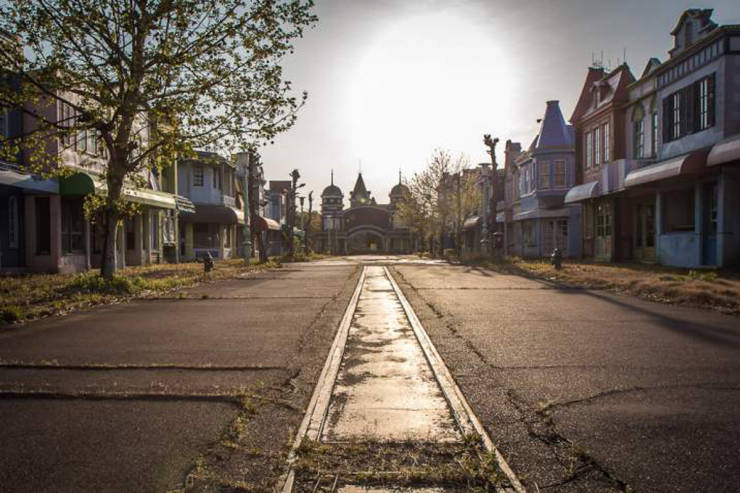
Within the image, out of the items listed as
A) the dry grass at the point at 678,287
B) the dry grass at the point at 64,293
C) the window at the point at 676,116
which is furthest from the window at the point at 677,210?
the dry grass at the point at 64,293

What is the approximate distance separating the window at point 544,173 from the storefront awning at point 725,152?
62.2ft

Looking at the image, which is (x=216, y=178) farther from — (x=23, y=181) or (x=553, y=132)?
(x=553, y=132)

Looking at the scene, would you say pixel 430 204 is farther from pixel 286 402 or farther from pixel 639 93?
pixel 286 402

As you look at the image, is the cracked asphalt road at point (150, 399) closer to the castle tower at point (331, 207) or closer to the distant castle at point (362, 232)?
the distant castle at point (362, 232)

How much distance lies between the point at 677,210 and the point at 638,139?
418 centimetres

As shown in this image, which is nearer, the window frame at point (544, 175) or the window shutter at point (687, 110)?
the window shutter at point (687, 110)

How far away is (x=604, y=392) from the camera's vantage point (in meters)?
4.67

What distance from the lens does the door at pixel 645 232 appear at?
2380 cm

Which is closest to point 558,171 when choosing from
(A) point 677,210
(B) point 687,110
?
(A) point 677,210

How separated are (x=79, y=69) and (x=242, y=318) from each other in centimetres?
800

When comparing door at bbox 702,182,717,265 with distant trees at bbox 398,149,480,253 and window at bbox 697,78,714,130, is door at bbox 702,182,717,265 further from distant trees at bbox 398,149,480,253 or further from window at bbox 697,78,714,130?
distant trees at bbox 398,149,480,253

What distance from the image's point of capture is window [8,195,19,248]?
18.5 m

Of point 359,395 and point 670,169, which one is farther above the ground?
point 670,169

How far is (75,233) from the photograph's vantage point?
69.9ft
